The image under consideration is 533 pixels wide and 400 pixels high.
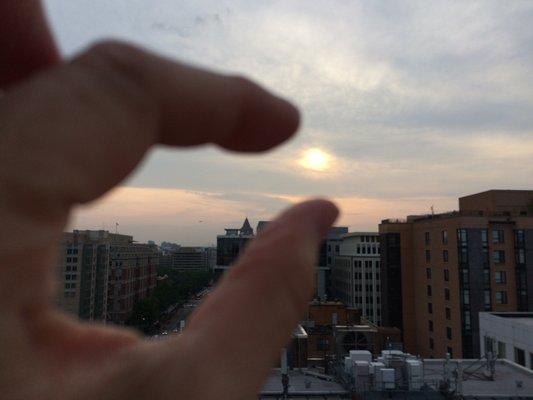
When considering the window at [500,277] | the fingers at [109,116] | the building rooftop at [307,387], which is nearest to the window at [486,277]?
the window at [500,277]

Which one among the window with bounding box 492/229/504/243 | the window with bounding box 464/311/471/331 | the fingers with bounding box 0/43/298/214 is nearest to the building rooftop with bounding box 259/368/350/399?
the fingers with bounding box 0/43/298/214

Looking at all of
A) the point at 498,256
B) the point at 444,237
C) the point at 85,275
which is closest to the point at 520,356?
the point at 498,256

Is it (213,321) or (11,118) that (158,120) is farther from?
(213,321)

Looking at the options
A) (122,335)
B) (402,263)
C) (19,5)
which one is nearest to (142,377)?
(122,335)

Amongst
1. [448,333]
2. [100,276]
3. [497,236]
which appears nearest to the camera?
[497,236]

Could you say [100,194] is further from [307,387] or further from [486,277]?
[486,277]

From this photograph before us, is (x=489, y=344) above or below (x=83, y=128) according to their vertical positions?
below
